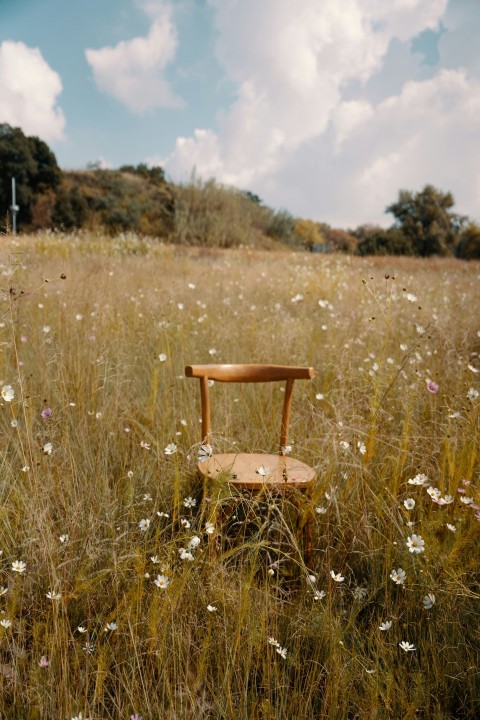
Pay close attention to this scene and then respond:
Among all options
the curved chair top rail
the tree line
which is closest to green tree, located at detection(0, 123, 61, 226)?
the tree line

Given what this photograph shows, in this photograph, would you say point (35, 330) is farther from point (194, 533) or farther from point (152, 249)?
point (152, 249)

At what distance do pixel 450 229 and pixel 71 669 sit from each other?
91.4 ft

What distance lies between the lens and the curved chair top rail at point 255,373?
245 centimetres

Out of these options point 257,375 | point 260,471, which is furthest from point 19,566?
point 257,375

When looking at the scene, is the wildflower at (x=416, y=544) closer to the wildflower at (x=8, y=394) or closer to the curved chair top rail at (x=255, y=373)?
the curved chair top rail at (x=255, y=373)

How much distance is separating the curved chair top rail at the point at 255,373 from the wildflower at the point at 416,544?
2.56 feet

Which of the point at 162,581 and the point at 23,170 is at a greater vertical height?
the point at 23,170

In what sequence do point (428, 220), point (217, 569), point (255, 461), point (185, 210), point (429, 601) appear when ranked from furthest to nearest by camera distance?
point (428, 220) < point (185, 210) < point (255, 461) < point (217, 569) < point (429, 601)

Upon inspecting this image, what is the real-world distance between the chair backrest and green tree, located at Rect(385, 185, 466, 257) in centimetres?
2493

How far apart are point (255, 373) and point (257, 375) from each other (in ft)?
0.04

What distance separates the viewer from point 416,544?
1.99 meters

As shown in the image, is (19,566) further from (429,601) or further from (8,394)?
(429,601)

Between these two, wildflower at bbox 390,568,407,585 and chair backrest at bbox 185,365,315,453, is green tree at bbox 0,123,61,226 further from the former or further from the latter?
wildflower at bbox 390,568,407,585

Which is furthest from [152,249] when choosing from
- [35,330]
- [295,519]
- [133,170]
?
[133,170]
